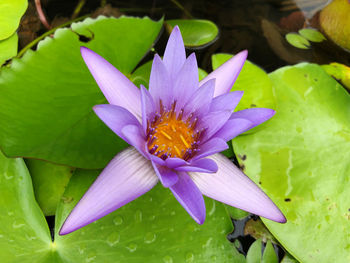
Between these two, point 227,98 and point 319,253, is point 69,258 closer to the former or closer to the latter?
point 227,98

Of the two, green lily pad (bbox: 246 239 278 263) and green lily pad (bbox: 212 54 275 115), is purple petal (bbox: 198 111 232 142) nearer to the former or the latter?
green lily pad (bbox: 212 54 275 115)

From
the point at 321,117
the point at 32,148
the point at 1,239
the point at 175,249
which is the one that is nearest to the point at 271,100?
the point at 321,117

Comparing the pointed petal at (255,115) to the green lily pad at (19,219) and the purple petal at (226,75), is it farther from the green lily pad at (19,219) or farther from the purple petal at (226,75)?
the green lily pad at (19,219)

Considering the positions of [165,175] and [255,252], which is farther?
[255,252]

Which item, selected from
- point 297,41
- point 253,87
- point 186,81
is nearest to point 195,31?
point 253,87

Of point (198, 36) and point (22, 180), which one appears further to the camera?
point (198, 36)

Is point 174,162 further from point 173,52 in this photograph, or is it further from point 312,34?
point 312,34

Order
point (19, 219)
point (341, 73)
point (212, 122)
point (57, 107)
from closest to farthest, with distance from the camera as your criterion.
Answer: point (212, 122)
point (19, 219)
point (57, 107)
point (341, 73)

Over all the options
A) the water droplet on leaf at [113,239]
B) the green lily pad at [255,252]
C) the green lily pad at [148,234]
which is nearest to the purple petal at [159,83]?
the green lily pad at [148,234]
